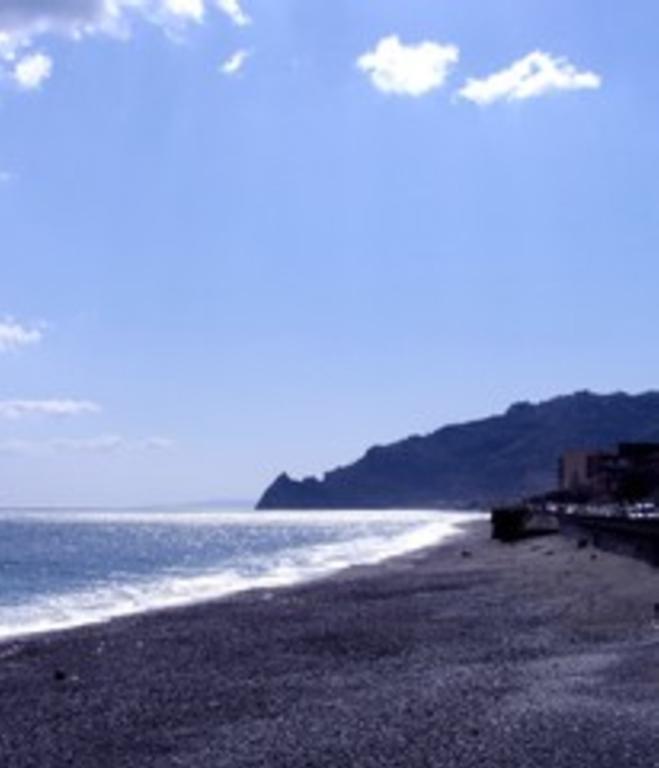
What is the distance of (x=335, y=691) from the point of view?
26.0m

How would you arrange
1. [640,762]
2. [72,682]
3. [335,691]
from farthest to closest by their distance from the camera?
[72,682] < [335,691] < [640,762]

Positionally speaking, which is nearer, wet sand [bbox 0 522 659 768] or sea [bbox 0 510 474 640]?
wet sand [bbox 0 522 659 768]

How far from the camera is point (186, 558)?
114 m

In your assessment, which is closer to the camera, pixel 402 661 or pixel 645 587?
pixel 402 661

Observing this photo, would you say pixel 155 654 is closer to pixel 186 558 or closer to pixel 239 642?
pixel 239 642

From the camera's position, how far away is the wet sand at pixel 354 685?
63.5 ft

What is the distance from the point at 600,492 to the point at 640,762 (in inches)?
6775

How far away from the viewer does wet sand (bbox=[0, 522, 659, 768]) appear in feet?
63.5

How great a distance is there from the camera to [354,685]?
26.7m

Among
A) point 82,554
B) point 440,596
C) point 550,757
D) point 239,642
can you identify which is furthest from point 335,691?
point 82,554

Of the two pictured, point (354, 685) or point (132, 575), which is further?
point (132, 575)

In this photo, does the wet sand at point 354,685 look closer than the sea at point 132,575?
Yes

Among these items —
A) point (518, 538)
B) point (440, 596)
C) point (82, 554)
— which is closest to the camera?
point (440, 596)

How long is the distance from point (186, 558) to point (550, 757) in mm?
97770
